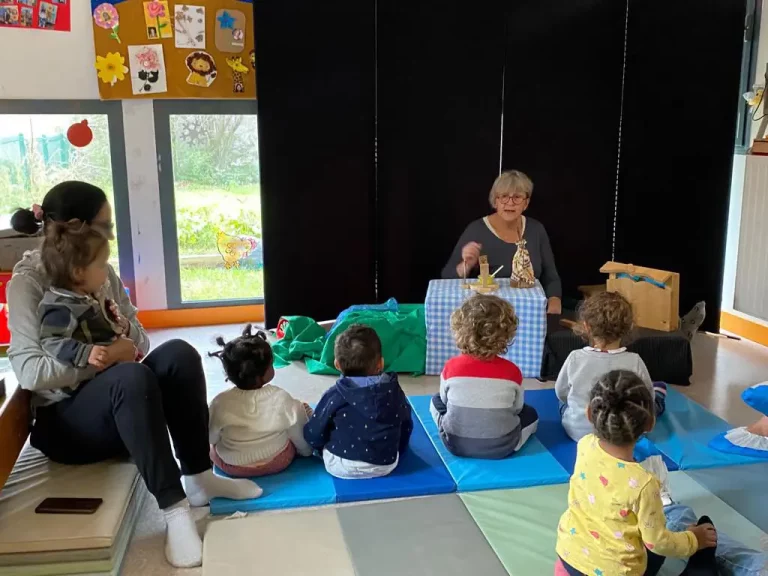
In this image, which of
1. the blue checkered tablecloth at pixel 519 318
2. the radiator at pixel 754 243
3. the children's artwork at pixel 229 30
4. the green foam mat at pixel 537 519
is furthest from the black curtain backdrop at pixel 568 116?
the green foam mat at pixel 537 519

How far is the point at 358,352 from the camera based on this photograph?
2641mm

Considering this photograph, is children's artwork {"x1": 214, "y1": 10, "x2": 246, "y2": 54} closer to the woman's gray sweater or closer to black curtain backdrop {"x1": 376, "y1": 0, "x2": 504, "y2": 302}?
black curtain backdrop {"x1": 376, "y1": 0, "x2": 504, "y2": 302}

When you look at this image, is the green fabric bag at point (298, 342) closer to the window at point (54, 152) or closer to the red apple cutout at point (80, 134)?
the window at point (54, 152)

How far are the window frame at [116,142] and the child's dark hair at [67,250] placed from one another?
7.76 ft

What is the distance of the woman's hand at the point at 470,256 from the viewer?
161 inches

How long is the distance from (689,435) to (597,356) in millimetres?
579

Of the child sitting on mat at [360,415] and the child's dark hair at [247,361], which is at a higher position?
the child's dark hair at [247,361]

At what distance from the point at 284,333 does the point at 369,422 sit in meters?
1.72

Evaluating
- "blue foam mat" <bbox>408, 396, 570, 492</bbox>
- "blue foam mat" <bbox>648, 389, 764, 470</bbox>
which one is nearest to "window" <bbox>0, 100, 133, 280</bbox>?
"blue foam mat" <bbox>408, 396, 570, 492</bbox>

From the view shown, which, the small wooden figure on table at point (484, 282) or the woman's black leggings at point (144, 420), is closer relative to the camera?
the woman's black leggings at point (144, 420)

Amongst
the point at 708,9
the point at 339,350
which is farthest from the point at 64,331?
the point at 708,9

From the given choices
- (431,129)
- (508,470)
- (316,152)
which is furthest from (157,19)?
(508,470)

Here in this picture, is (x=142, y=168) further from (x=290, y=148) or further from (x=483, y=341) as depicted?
(x=483, y=341)

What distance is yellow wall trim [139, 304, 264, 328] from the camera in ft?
16.0
